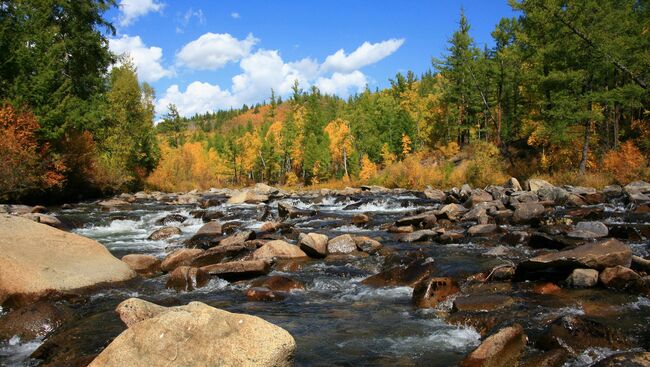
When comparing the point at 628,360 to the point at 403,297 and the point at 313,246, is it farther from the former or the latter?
the point at 313,246

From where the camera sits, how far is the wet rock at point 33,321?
23.2ft

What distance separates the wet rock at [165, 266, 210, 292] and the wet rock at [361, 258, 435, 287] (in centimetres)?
366

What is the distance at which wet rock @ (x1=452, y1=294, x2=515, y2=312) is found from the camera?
296 inches

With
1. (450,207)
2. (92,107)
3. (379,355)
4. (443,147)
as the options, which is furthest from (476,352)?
(443,147)

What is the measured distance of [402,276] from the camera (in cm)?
1009

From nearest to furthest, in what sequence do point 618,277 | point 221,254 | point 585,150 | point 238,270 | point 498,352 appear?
point 498,352
point 618,277
point 238,270
point 221,254
point 585,150

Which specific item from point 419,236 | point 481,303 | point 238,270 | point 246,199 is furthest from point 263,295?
point 246,199

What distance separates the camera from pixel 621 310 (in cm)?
728

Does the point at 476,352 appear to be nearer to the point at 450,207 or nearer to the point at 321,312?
the point at 321,312

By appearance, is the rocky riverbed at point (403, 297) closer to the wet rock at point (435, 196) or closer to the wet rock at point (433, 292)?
the wet rock at point (433, 292)

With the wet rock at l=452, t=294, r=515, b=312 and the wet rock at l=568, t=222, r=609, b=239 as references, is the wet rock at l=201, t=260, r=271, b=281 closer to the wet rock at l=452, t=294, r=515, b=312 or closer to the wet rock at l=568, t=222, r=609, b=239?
the wet rock at l=452, t=294, r=515, b=312

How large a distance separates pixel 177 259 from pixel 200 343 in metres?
7.70

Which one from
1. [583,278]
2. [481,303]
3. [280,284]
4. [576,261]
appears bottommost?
[280,284]

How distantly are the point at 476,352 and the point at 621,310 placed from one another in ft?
11.0
